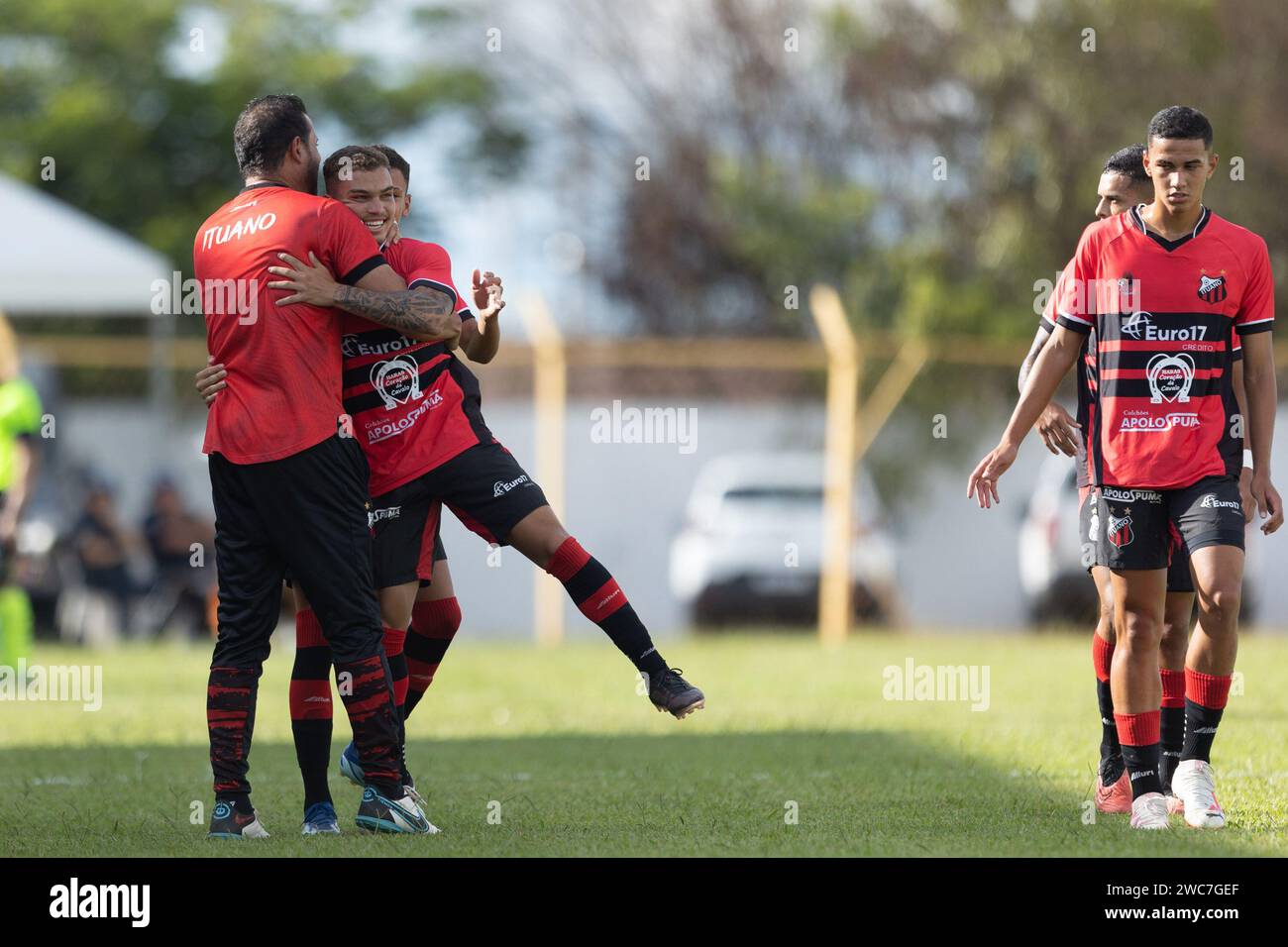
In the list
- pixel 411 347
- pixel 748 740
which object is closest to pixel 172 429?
pixel 748 740

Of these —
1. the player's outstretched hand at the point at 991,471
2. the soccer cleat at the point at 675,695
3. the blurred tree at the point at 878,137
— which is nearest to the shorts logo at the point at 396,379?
the soccer cleat at the point at 675,695

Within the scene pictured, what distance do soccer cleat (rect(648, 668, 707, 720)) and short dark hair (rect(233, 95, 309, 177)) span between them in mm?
2140

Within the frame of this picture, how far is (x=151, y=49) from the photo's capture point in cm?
3788

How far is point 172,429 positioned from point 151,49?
1987 centimetres

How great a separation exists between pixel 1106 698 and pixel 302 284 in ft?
10.5

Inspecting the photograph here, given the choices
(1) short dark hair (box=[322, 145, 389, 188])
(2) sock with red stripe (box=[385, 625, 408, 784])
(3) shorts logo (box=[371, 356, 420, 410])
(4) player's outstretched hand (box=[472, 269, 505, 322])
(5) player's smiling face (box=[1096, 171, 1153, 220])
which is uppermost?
(1) short dark hair (box=[322, 145, 389, 188])

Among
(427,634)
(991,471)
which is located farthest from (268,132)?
(991,471)

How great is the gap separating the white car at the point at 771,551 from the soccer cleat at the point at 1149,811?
10.9 meters

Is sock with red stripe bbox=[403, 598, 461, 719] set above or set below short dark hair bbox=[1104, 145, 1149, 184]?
below

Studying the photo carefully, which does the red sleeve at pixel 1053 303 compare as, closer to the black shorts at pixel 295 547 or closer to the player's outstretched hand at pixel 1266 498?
the player's outstretched hand at pixel 1266 498

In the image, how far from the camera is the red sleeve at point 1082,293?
19.8 feet

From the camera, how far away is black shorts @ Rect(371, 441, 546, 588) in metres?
6.44

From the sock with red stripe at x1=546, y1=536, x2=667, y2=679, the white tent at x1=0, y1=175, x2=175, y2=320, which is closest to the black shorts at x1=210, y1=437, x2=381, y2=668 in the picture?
the sock with red stripe at x1=546, y1=536, x2=667, y2=679

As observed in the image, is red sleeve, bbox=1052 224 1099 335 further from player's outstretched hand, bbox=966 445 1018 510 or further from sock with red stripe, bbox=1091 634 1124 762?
sock with red stripe, bbox=1091 634 1124 762
